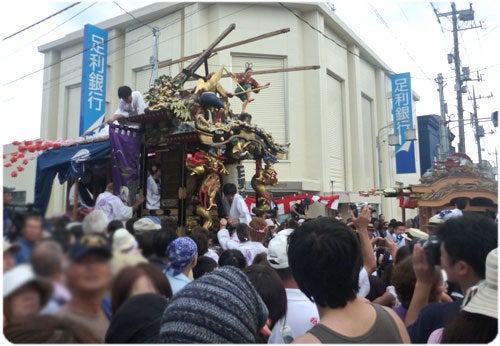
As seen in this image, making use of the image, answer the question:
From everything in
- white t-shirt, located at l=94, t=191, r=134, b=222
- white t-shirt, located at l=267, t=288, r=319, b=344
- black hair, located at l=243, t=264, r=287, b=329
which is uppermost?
white t-shirt, located at l=94, t=191, r=134, b=222

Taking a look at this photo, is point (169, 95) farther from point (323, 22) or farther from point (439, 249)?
point (323, 22)

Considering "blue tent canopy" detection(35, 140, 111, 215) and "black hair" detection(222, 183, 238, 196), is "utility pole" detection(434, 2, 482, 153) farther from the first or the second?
"black hair" detection(222, 183, 238, 196)

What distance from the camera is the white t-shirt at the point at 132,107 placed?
482cm

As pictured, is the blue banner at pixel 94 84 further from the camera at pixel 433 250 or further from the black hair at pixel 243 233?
the camera at pixel 433 250

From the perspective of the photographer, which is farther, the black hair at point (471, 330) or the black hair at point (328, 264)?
the black hair at point (328, 264)

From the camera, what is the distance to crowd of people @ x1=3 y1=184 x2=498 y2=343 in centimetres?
101

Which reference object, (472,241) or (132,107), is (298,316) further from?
(132,107)

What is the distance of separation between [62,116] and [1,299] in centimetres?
1042

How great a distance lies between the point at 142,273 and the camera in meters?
1.13

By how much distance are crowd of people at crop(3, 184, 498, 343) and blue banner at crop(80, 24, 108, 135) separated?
9959 millimetres

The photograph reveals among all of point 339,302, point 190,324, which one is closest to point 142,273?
point 190,324

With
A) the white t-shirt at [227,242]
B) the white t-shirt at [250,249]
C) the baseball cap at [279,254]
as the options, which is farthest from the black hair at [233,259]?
the white t-shirt at [227,242]

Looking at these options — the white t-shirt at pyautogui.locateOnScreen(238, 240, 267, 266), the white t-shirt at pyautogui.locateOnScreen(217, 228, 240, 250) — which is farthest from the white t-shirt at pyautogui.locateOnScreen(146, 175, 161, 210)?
the white t-shirt at pyautogui.locateOnScreen(238, 240, 267, 266)

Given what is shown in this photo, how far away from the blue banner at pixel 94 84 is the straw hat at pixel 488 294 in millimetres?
10491
